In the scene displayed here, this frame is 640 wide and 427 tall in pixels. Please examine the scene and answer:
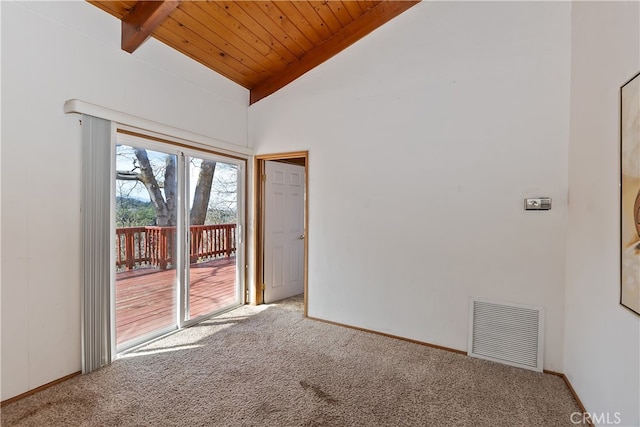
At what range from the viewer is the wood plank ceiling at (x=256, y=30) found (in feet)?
8.17

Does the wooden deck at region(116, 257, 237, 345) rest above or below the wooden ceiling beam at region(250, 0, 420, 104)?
below

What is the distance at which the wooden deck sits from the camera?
2729 mm

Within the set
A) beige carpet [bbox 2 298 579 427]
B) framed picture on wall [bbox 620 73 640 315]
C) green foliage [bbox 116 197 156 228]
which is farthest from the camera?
green foliage [bbox 116 197 156 228]

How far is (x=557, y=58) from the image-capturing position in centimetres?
238

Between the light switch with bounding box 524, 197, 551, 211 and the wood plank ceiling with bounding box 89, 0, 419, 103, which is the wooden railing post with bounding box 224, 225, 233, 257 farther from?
the light switch with bounding box 524, 197, 551, 211

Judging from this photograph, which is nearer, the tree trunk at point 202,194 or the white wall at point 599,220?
the white wall at point 599,220

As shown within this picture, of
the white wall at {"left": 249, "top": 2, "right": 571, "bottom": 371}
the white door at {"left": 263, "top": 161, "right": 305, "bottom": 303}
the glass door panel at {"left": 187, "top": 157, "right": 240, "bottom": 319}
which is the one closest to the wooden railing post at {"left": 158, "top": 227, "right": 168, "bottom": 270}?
the glass door panel at {"left": 187, "top": 157, "right": 240, "bottom": 319}

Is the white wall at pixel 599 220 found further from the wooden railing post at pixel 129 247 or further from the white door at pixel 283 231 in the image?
the wooden railing post at pixel 129 247

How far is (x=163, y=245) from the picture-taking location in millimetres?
3021

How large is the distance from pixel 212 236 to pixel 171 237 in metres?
0.54

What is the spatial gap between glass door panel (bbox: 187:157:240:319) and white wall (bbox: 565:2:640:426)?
3382mm

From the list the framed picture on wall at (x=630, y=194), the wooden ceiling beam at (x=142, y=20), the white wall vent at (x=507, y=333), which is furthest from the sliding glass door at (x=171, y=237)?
the framed picture on wall at (x=630, y=194)

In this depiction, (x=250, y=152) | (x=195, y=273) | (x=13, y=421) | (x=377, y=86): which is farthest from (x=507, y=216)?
(x=13, y=421)

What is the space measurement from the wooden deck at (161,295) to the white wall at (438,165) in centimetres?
115
